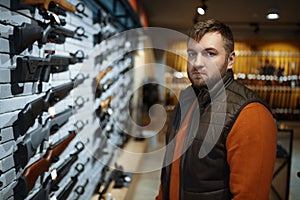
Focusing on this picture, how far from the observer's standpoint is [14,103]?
149 centimetres

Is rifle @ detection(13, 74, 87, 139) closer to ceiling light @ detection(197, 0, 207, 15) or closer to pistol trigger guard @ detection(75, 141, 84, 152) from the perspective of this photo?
pistol trigger guard @ detection(75, 141, 84, 152)

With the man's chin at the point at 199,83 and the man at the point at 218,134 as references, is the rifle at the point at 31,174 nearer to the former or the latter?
the man at the point at 218,134

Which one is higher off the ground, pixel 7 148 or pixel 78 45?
pixel 78 45

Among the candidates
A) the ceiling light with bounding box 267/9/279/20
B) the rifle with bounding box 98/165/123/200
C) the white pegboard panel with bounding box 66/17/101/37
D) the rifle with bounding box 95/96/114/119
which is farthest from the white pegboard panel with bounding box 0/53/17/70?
the rifle with bounding box 95/96/114/119

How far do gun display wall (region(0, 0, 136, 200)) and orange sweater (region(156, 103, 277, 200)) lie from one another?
3.10 ft

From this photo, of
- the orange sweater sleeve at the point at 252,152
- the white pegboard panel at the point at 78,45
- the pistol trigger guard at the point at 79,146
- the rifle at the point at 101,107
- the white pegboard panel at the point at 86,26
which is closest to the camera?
the orange sweater sleeve at the point at 252,152

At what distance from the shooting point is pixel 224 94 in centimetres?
132

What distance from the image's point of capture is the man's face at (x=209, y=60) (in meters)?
1.30

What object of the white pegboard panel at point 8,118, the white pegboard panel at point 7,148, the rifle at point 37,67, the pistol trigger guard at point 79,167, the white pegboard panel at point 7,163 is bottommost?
the pistol trigger guard at point 79,167

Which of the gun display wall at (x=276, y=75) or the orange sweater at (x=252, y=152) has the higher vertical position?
the gun display wall at (x=276, y=75)

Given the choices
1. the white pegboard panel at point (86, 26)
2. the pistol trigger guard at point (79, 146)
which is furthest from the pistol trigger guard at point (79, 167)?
the white pegboard panel at point (86, 26)

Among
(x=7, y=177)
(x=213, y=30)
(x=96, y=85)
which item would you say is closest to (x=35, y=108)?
(x=7, y=177)

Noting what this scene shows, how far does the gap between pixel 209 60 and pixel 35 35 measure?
84 cm

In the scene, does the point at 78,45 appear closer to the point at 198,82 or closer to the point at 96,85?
the point at 96,85
